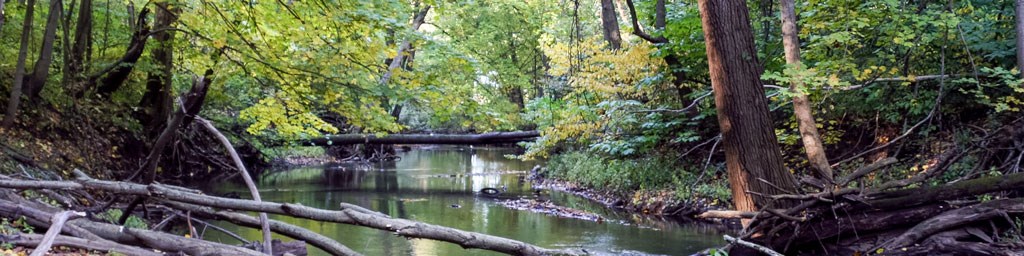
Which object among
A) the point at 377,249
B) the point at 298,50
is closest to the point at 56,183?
the point at 377,249

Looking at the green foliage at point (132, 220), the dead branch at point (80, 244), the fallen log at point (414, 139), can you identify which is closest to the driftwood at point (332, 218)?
the dead branch at point (80, 244)

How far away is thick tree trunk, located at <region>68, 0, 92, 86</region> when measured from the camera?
10.2m

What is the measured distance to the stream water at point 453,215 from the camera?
9.26 metres

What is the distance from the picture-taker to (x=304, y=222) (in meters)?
11.2

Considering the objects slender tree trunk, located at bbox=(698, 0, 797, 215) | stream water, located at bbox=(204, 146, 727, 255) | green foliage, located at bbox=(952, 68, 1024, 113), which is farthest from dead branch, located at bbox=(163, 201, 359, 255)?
green foliage, located at bbox=(952, 68, 1024, 113)

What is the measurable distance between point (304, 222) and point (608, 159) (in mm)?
6726

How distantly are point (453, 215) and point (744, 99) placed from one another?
6.65m

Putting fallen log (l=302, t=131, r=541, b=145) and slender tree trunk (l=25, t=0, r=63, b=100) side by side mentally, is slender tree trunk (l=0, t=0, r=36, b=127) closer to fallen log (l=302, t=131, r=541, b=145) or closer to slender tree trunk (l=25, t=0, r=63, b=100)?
slender tree trunk (l=25, t=0, r=63, b=100)

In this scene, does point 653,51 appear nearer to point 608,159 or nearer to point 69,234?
point 608,159

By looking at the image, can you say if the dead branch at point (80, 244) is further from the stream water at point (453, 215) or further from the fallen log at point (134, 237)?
the stream water at point (453, 215)

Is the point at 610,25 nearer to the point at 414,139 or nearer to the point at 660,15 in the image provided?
the point at 660,15

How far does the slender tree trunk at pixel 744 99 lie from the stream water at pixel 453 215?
1.81 metres

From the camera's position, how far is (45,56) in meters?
9.45

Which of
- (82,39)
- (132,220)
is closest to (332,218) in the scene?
(132,220)
